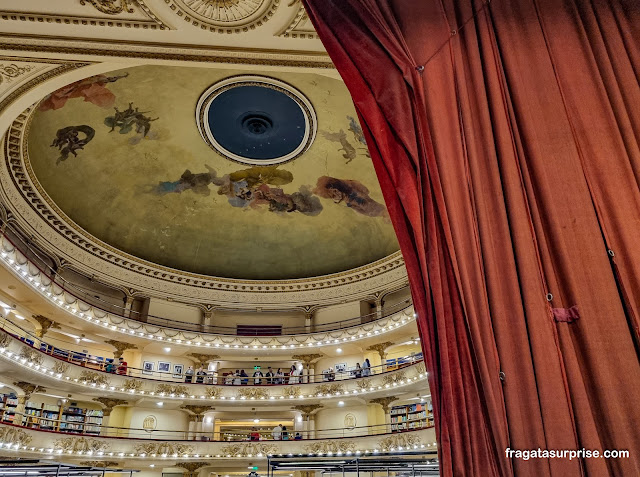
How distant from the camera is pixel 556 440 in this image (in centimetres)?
168

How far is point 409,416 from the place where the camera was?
832 inches

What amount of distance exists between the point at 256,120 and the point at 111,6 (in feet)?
41.9

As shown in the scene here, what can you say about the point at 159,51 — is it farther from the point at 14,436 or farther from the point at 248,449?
the point at 248,449

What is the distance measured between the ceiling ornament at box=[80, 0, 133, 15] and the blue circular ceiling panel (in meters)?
10.7

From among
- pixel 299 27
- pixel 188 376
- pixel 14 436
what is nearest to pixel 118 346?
pixel 188 376

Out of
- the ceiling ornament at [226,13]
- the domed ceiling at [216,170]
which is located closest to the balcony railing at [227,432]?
the domed ceiling at [216,170]

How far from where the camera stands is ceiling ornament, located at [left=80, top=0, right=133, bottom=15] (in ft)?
25.2

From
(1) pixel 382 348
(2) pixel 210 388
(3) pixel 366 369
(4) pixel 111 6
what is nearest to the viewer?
(4) pixel 111 6

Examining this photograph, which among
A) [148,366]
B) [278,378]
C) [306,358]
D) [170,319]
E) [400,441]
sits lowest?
[400,441]

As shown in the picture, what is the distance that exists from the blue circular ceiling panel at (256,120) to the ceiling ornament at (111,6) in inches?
423

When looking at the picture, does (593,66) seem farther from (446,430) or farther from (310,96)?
(310,96)

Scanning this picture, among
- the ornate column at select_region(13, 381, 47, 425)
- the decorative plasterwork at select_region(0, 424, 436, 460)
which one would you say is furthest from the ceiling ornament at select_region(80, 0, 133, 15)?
the ornate column at select_region(13, 381, 47, 425)

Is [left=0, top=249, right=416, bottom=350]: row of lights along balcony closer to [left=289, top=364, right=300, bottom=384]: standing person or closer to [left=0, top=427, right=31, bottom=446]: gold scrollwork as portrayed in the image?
[left=289, top=364, right=300, bottom=384]: standing person

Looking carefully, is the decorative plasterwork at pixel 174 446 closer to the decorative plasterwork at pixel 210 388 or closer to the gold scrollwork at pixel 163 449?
the gold scrollwork at pixel 163 449
